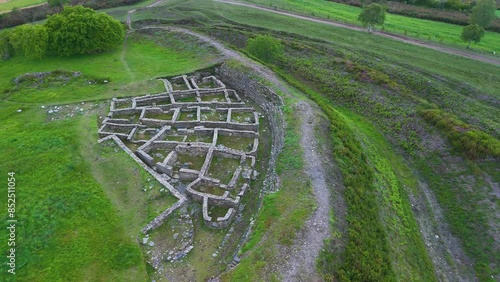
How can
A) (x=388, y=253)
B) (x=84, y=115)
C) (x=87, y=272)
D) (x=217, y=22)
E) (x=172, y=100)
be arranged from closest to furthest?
(x=87, y=272), (x=388, y=253), (x=84, y=115), (x=172, y=100), (x=217, y=22)

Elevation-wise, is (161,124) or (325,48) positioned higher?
(325,48)

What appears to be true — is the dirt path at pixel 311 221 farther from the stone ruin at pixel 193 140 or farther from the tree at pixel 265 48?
the tree at pixel 265 48

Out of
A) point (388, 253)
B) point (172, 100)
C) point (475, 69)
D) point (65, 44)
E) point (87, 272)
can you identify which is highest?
point (475, 69)

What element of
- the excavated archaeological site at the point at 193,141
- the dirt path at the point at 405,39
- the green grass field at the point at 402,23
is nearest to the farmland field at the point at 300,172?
the excavated archaeological site at the point at 193,141

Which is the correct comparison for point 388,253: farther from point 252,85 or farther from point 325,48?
point 325,48

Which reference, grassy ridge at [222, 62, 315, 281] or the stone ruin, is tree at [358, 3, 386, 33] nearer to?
the stone ruin

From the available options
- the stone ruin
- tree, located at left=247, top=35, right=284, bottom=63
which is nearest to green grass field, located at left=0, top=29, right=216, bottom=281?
the stone ruin

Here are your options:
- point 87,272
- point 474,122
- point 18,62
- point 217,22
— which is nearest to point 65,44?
point 18,62

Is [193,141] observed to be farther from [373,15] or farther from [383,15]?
[383,15]
